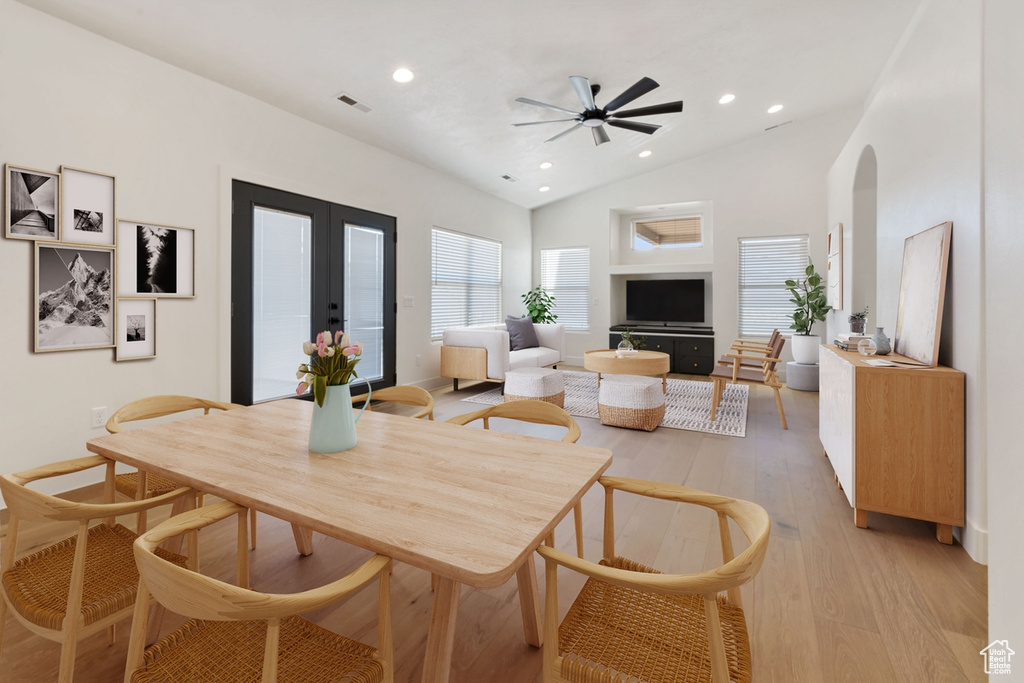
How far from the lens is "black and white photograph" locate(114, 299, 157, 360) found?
116 inches

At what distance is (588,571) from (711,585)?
0.72 ft

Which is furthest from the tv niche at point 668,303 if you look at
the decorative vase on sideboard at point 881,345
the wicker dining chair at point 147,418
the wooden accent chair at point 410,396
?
the wicker dining chair at point 147,418

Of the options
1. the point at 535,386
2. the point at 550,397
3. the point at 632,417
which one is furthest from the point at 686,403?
the point at 535,386

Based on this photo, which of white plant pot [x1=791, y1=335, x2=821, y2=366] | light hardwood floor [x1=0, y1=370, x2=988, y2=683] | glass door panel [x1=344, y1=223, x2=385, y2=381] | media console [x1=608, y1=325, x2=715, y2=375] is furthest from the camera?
media console [x1=608, y1=325, x2=715, y2=375]

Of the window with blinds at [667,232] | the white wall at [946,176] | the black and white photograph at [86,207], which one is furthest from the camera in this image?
the window with blinds at [667,232]

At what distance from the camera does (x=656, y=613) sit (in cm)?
113

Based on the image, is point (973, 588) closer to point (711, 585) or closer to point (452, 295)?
point (711, 585)

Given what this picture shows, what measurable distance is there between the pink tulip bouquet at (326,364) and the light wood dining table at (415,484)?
0.22 m

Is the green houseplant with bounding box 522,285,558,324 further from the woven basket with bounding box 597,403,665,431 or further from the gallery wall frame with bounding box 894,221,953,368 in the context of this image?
the gallery wall frame with bounding box 894,221,953,368

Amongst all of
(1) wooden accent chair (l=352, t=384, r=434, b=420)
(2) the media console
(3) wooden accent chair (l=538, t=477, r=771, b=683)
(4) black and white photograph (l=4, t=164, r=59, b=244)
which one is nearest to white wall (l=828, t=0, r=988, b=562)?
(3) wooden accent chair (l=538, t=477, r=771, b=683)

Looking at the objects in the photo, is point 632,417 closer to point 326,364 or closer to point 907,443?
point 907,443

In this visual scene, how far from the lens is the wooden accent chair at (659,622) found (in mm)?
858

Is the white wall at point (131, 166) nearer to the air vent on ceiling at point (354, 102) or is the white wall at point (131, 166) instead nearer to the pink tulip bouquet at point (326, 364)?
the air vent on ceiling at point (354, 102)

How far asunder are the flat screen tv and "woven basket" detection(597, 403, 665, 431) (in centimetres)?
371
